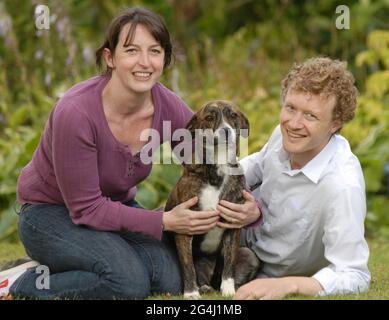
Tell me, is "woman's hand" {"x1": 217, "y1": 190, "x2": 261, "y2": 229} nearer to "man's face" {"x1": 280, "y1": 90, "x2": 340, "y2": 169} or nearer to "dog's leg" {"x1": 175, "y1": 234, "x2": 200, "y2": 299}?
"dog's leg" {"x1": 175, "y1": 234, "x2": 200, "y2": 299}

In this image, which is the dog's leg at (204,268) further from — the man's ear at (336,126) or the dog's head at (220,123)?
the man's ear at (336,126)

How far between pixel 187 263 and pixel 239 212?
0.39 metres

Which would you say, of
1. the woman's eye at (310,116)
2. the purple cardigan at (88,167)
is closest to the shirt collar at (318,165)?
the woman's eye at (310,116)

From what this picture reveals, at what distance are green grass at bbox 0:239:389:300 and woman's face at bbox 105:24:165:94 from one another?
1130 millimetres

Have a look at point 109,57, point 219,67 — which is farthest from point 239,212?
point 219,67

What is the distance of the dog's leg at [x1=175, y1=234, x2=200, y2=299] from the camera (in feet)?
13.3

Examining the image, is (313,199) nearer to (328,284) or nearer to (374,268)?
(328,284)

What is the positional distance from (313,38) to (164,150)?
4.18 m

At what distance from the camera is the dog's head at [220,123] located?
3.90 metres

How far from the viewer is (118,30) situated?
4055 millimetres

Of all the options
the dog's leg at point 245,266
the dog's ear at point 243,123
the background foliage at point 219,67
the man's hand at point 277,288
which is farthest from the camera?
the background foliage at point 219,67

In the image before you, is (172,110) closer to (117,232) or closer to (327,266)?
(117,232)

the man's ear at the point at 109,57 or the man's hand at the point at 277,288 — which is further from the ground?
the man's ear at the point at 109,57

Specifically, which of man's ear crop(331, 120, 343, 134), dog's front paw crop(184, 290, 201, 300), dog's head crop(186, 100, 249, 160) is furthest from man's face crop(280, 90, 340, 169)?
dog's front paw crop(184, 290, 201, 300)
